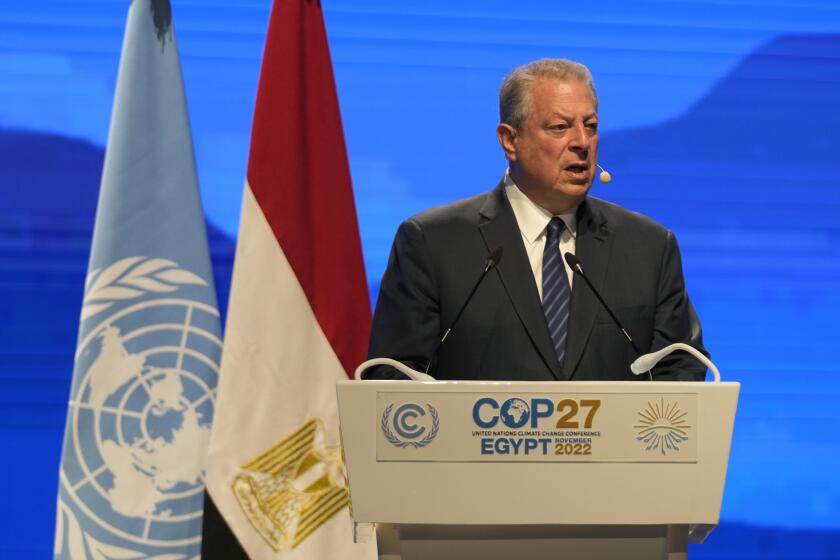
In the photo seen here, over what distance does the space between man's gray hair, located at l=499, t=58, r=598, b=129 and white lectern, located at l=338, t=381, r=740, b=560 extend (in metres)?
0.99

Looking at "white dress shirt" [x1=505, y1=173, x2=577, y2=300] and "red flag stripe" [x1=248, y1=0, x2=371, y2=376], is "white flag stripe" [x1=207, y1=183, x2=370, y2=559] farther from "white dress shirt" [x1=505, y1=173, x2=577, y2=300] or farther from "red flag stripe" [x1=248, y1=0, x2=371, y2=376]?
"white dress shirt" [x1=505, y1=173, x2=577, y2=300]

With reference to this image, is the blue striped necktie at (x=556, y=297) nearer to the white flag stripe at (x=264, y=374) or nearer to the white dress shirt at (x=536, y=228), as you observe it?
the white dress shirt at (x=536, y=228)

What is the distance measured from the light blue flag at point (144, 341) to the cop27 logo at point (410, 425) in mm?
1630

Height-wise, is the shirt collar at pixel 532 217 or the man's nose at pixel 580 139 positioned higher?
the man's nose at pixel 580 139


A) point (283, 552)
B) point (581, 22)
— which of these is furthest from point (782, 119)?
point (283, 552)

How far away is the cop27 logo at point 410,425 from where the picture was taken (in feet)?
5.74

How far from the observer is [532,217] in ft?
8.27

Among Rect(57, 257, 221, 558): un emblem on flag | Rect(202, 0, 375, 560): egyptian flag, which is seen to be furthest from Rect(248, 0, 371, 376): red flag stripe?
Rect(57, 257, 221, 558): un emblem on flag

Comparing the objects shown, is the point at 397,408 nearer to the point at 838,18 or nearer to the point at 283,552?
the point at 283,552

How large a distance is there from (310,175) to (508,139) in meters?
0.95

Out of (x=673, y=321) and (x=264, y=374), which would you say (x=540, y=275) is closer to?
(x=673, y=321)

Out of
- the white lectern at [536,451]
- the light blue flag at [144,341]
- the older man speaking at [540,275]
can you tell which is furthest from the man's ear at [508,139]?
the light blue flag at [144,341]

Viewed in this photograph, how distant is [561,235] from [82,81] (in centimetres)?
191

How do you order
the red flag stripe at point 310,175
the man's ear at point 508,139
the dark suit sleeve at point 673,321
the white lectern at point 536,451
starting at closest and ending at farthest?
the white lectern at point 536,451
the dark suit sleeve at point 673,321
the man's ear at point 508,139
the red flag stripe at point 310,175
